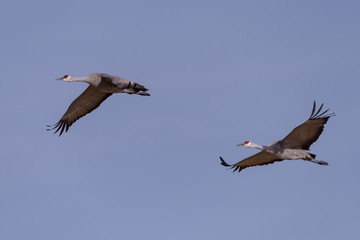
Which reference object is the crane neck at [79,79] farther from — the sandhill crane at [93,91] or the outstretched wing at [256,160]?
the outstretched wing at [256,160]

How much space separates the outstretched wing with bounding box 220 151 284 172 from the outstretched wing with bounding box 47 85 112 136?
454 cm

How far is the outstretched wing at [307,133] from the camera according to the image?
19.0 meters

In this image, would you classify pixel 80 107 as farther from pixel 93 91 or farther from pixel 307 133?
pixel 307 133

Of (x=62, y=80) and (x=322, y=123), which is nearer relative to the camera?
(x=322, y=123)

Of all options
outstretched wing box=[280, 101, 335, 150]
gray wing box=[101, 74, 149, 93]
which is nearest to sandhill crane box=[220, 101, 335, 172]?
outstretched wing box=[280, 101, 335, 150]

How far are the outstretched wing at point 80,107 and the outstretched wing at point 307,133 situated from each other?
6.39m

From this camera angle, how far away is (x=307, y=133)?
1952 cm

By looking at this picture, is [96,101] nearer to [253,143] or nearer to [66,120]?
[66,120]

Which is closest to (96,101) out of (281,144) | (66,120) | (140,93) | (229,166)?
(66,120)

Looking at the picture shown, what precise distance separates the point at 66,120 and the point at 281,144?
24.2ft

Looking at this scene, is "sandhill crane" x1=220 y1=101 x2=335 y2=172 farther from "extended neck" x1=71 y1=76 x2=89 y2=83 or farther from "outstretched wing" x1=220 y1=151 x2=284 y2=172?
"extended neck" x1=71 y1=76 x2=89 y2=83

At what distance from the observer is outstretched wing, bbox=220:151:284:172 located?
68.2 ft

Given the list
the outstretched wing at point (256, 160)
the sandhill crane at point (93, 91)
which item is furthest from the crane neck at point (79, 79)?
the outstretched wing at point (256, 160)

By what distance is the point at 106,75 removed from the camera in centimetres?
2045
